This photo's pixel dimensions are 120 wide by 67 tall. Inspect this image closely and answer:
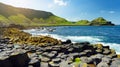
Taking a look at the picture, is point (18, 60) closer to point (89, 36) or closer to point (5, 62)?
point (5, 62)

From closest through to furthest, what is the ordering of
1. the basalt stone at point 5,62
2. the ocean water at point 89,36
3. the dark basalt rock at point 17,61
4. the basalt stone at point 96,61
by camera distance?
the basalt stone at point 5,62 → the dark basalt rock at point 17,61 → the basalt stone at point 96,61 → the ocean water at point 89,36

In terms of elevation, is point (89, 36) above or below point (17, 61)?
below

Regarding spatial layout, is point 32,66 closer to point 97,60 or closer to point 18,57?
point 18,57

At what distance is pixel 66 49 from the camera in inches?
708

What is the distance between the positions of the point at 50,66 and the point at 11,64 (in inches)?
86.0

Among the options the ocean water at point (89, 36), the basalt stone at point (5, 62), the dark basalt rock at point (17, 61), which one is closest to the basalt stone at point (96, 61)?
the dark basalt rock at point (17, 61)

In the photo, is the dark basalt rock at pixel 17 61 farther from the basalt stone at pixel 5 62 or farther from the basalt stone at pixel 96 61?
the basalt stone at pixel 96 61

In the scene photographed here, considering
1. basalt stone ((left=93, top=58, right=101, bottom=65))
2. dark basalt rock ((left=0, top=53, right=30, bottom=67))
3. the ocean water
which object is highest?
dark basalt rock ((left=0, top=53, right=30, bottom=67))

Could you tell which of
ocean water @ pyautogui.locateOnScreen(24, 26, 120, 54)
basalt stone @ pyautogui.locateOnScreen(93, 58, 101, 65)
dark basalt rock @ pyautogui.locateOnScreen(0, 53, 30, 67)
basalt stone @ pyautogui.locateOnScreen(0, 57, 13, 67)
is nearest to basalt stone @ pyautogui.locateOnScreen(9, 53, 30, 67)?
dark basalt rock @ pyautogui.locateOnScreen(0, 53, 30, 67)

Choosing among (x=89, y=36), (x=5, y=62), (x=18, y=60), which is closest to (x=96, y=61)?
(x=18, y=60)

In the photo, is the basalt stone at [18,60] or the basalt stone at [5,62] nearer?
the basalt stone at [5,62]

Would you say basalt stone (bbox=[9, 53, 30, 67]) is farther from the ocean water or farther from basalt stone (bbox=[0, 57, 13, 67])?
the ocean water

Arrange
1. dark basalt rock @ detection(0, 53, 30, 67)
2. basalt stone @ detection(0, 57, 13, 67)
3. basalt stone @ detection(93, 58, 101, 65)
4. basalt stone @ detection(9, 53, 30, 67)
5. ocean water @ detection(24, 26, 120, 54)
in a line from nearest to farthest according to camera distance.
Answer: basalt stone @ detection(0, 57, 13, 67), dark basalt rock @ detection(0, 53, 30, 67), basalt stone @ detection(9, 53, 30, 67), basalt stone @ detection(93, 58, 101, 65), ocean water @ detection(24, 26, 120, 54)

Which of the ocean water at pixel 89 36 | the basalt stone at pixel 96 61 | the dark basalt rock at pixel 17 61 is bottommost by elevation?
the ocean water at pixel 89 36
